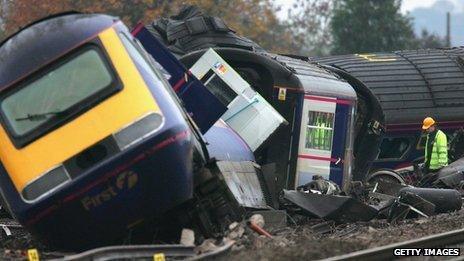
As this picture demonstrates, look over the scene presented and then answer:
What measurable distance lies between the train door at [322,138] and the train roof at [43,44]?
5506 mm

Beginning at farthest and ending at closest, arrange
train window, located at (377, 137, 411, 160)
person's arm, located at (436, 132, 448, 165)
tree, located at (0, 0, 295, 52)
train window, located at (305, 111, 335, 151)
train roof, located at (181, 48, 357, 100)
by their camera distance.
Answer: tree, located at (0, 0, 295, 52) → train window, located at (377, 137, 411, 160) → person's arm, located at (436, 132, 448, 165) → train window, located at (305, 111, 335, 151) → train roof, located at (181, 48, 357, 100)

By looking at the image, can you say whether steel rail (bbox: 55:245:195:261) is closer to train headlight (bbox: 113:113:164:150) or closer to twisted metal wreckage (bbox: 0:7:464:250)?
twisted metal wreckage (bbox: 0:7:464:250)

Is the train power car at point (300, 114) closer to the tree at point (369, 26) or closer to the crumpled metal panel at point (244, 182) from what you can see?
the crumpled metal panel at point (244, 182)

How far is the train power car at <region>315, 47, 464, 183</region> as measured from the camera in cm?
1908

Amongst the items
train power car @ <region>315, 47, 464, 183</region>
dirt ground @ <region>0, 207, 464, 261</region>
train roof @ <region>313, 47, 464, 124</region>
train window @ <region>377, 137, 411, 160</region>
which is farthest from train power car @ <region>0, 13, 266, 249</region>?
train roof @ <region>313, 47, 464, 124</region>

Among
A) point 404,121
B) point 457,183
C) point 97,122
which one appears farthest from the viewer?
point 404,121

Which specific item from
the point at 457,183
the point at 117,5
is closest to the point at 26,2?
the point at 117,5

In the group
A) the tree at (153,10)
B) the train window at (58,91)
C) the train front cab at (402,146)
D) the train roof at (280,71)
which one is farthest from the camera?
the tree at (153,10)

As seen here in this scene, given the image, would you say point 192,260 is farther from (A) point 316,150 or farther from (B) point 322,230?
(A) point 316,150

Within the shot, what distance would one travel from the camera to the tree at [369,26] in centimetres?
4572

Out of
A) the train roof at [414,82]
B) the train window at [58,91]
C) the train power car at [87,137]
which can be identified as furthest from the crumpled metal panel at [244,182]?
the train roof at [414,82]

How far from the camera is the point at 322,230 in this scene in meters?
10.6

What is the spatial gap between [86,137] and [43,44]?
101 cm

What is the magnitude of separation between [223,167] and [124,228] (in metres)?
2.29
